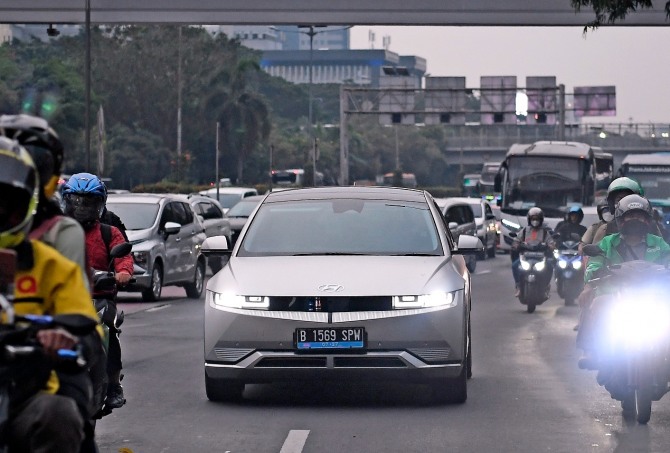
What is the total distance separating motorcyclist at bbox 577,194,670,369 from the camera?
11.3 m

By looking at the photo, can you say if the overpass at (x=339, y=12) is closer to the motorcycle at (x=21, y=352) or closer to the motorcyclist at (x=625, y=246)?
the motorcyclist at (x=625, y=246)

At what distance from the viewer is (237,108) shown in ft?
348

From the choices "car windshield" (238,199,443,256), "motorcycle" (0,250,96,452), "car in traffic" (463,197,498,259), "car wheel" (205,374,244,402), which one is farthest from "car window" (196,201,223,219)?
"motorcycle" (0,250,96,452)

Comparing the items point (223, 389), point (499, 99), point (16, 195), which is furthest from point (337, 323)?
point (499, 99)

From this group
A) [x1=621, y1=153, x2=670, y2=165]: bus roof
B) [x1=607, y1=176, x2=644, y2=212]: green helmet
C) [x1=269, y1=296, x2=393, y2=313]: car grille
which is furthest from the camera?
[x1=621, y1=153, x2=670, y2=165]: bus roof

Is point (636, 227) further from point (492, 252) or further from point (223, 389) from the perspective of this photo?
point (492, 252)

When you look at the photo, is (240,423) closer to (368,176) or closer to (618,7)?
(618,7)

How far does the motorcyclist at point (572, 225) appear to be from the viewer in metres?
24.3

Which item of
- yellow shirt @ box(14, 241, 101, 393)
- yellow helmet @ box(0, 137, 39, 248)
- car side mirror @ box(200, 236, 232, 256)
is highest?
yellow helmet @ box(0, 137, 39, 248)

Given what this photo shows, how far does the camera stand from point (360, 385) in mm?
12969

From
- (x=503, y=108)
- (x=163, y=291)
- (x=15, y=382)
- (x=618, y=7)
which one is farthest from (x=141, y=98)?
(x=15, y=382)

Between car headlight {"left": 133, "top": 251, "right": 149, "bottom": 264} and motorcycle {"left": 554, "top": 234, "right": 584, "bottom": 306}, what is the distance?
20.6 feet

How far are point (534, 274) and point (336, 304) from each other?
12.4 metres

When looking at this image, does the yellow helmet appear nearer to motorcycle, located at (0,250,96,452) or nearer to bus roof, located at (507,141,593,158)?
motorcycle, located at (0,250,96,452)
